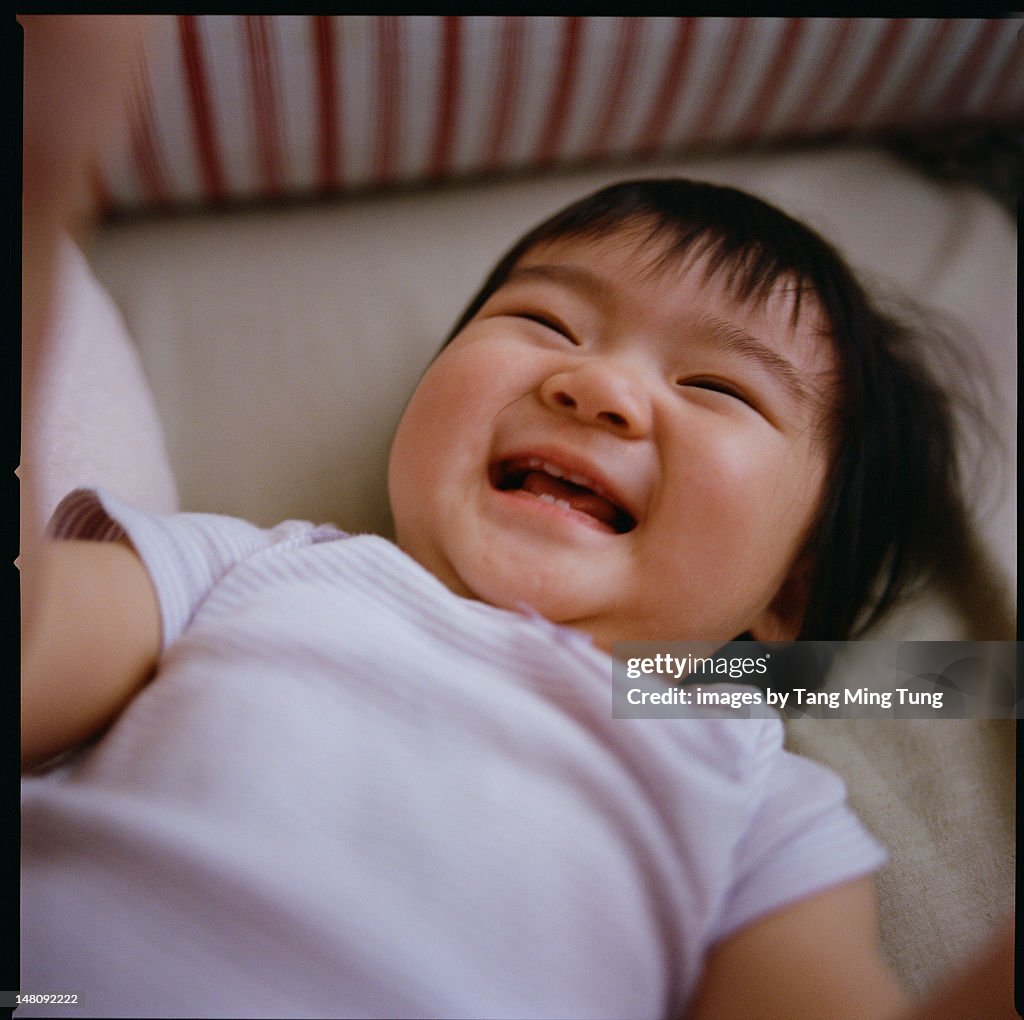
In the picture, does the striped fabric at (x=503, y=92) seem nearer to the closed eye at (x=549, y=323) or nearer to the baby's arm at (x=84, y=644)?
the closed eye at (x=549, y=323)

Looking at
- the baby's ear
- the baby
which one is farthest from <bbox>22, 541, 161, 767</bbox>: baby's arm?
the baby's ear

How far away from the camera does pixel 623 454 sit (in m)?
0.52

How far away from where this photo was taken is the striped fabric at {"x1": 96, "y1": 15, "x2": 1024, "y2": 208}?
2.40 feet

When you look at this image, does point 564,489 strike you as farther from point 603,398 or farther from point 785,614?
point 785,614

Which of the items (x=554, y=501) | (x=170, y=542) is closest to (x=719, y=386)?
(x=554, y=501)

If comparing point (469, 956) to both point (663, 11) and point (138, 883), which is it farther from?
point (663, 11)

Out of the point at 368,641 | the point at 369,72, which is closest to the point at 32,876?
the point at 368,641

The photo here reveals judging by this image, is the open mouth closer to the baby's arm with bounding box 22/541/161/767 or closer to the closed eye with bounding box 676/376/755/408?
the closed eye with bounding box 676/376/755/408

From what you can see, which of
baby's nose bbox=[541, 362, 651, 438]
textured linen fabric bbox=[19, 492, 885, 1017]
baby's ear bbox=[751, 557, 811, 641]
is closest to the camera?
textured linen fabric bbox=[19, 492, 885, 1017]

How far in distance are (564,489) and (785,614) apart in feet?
0.66

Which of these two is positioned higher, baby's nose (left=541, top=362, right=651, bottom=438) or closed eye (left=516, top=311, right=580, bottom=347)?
closed eye (left=516, top=311, right=580, bottom=347)

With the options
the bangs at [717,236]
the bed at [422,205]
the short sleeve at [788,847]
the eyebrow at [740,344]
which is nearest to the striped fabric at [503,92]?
the bed at [422,205]

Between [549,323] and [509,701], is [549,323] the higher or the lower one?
the higher one

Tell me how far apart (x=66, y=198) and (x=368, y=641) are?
0.25m
